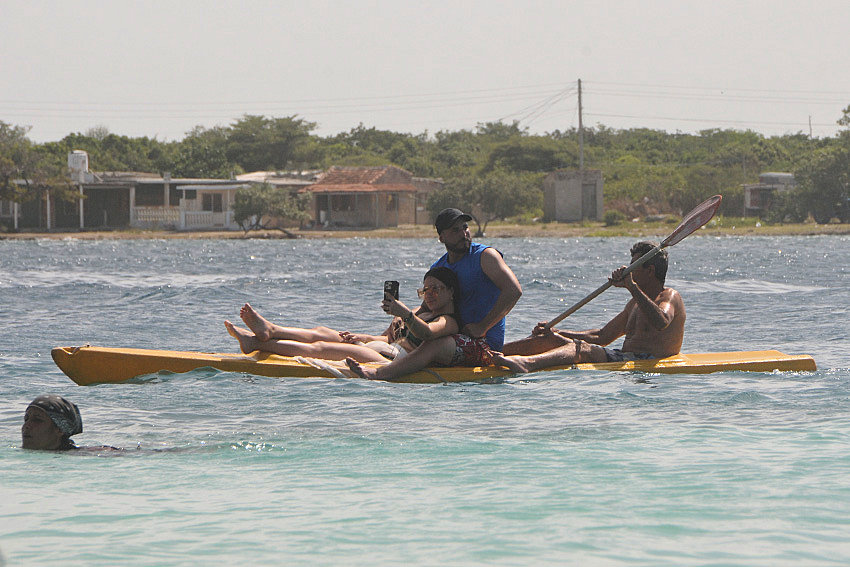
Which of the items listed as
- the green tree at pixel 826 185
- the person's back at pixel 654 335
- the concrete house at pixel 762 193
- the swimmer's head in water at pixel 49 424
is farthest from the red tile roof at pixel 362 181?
the swimmer's head in water at pixel 49 424

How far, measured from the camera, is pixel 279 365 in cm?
853

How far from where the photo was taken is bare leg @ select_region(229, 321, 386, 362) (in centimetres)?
858

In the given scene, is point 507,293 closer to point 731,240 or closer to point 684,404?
point 684,404

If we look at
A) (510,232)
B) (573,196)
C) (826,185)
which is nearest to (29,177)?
(510,232)

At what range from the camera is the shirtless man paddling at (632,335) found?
837 centimetres

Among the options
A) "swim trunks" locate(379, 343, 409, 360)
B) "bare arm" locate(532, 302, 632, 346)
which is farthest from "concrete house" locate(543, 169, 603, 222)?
"swim trunks" locate(379, 343, 409, 360)

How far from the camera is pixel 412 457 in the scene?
21.5 ft

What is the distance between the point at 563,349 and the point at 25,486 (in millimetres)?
4275

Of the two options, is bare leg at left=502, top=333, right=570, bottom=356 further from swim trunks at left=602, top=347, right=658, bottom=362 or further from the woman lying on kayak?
the woman lying on kayak

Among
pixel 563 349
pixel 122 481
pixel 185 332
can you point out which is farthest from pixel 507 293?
pixel 185 332

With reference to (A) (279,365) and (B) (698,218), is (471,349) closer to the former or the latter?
(A) (279,365)

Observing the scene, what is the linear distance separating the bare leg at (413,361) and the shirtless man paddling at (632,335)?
0.40m

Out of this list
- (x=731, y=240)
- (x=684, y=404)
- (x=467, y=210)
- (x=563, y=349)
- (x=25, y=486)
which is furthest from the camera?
(x=467, y=210)

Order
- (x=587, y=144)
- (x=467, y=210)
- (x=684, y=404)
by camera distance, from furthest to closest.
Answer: (x=587, y=144) < (x=467, y=210) < (x=684, y=404)
